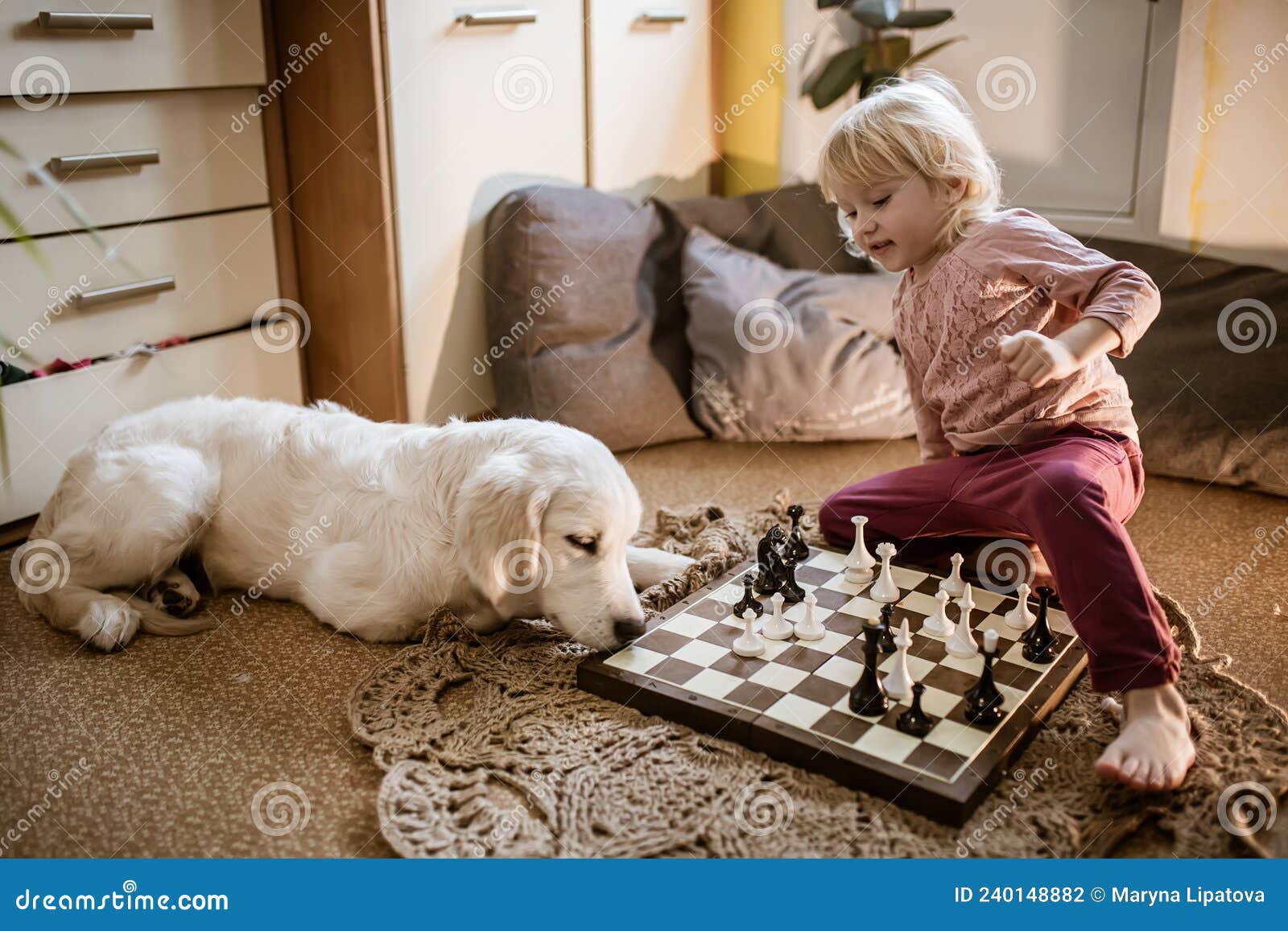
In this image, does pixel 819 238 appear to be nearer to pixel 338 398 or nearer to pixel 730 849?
pixel 338 398

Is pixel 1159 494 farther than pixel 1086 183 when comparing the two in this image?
No

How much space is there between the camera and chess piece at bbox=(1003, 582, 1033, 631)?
2.16 meters

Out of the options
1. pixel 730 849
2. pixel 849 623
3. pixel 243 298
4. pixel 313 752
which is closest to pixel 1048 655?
pixel 849 623

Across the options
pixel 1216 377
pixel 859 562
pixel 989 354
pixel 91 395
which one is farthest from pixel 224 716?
pixel 1216 377

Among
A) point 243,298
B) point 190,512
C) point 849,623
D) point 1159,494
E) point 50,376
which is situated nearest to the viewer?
point 849,623

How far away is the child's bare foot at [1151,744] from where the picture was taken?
1722 millimetres

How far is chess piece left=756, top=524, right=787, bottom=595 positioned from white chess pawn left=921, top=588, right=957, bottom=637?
0.32 m

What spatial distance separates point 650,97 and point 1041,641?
9.03 feet

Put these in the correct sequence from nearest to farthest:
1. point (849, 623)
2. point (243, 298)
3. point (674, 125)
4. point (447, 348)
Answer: point (849, 623), point (243, 298), point (447, 348), point (674, 125)

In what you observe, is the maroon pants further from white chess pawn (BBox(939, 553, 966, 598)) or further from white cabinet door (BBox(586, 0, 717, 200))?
white cabinet door (BBox(586, 0, 717, 200))

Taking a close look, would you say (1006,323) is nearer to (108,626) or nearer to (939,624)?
(939,624)

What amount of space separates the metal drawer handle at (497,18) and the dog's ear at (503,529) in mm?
1789

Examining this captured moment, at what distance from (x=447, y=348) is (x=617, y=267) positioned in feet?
2.08

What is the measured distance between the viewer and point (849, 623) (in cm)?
221
